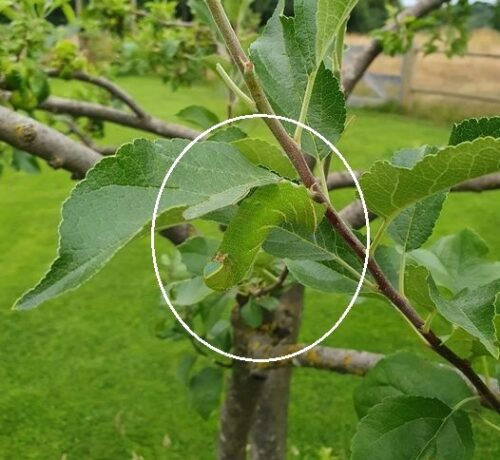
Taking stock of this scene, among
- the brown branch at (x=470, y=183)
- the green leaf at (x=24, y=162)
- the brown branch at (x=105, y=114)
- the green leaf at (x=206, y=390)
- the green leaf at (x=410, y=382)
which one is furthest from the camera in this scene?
the green leaf at (x=24, y=162)

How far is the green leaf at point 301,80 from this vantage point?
0.36 m

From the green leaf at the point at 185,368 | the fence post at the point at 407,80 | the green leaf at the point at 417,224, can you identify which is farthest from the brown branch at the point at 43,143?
the fence post at the point at 407,80

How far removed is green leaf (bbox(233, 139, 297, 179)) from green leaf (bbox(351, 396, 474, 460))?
0.19 metres

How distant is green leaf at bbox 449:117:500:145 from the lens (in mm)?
345

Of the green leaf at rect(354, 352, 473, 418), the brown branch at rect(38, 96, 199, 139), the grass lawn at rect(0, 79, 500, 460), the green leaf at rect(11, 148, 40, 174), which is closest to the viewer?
the green leaf at rect(354, 352, 473, 418)

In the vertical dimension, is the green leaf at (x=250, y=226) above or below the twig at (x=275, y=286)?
above

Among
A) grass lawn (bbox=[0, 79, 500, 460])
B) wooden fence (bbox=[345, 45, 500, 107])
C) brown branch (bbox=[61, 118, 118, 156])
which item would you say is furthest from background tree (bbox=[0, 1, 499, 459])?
wooden fence (bbox=[345, 45, 500, 107])

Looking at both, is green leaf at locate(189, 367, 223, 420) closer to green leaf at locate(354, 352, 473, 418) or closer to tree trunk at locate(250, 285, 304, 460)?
tree trunk at locate(250, 285, 304, 460)

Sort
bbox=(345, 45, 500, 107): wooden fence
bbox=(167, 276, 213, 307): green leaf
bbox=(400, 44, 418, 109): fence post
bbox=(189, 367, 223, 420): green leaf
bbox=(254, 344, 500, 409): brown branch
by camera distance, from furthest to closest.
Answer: bbox=(400, 44, 418, 109): fence post, bbox=(345, 45, 500, 107): wooden fence, bbox=(189, 367, 223, 420): green leaf, bbox=(254, 344, 500, 409): brown branch, bbox=(167, 276, 213, 307): green leaf

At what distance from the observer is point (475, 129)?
0.35 m

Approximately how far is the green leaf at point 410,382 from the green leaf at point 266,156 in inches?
9.9

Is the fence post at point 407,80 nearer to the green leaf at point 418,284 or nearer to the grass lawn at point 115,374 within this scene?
the grass lawn at point 115,374

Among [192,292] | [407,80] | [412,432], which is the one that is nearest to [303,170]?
[412,432]

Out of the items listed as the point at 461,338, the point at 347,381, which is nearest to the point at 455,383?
the point at 461,338
